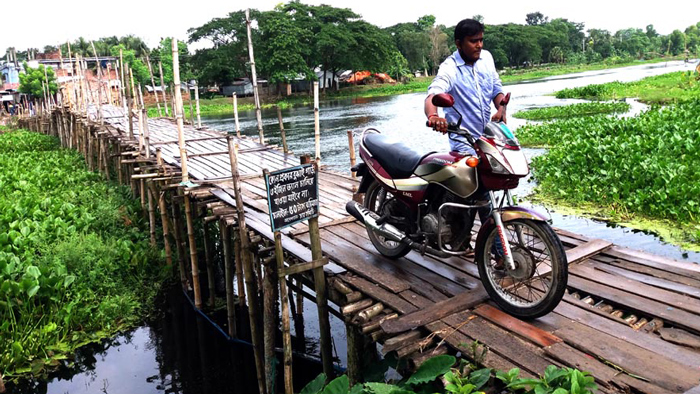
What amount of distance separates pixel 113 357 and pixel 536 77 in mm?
59572

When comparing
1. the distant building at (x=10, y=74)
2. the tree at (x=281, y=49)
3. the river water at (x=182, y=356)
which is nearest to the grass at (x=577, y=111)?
the river water at (x=182, y=356)

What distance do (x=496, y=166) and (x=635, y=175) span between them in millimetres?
7075

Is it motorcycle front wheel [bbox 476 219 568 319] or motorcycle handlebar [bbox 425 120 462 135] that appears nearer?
motorcycle front wheel [bbox 476 219 568 319]

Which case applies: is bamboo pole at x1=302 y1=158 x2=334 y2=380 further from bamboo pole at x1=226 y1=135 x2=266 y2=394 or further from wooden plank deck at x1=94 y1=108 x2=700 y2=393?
bamboo pole at x1=226 y1=135 x2=266 y2=394

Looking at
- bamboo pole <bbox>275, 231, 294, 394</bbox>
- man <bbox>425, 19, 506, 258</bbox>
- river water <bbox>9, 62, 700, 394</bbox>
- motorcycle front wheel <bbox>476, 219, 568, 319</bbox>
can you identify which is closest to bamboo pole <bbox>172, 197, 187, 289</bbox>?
river water <bbox>9, 62, 700, 394</bbox>

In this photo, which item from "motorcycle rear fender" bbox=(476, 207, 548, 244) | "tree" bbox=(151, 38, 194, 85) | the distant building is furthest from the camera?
the distant building

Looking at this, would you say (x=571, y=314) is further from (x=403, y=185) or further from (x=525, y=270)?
(x=403, y=185)

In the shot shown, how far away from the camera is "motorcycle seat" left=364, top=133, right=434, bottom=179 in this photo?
15.1ft

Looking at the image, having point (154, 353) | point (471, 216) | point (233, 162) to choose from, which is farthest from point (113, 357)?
point (471, 216)

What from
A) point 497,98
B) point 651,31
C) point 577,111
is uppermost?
point 651,31

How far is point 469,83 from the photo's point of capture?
442cm

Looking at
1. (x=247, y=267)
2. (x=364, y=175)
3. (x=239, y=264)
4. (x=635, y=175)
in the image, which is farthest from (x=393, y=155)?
(x=635, y=175)

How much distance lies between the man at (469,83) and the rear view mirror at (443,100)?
0.87 ft

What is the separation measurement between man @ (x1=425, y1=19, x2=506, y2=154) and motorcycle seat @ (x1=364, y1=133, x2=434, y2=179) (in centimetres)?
36
